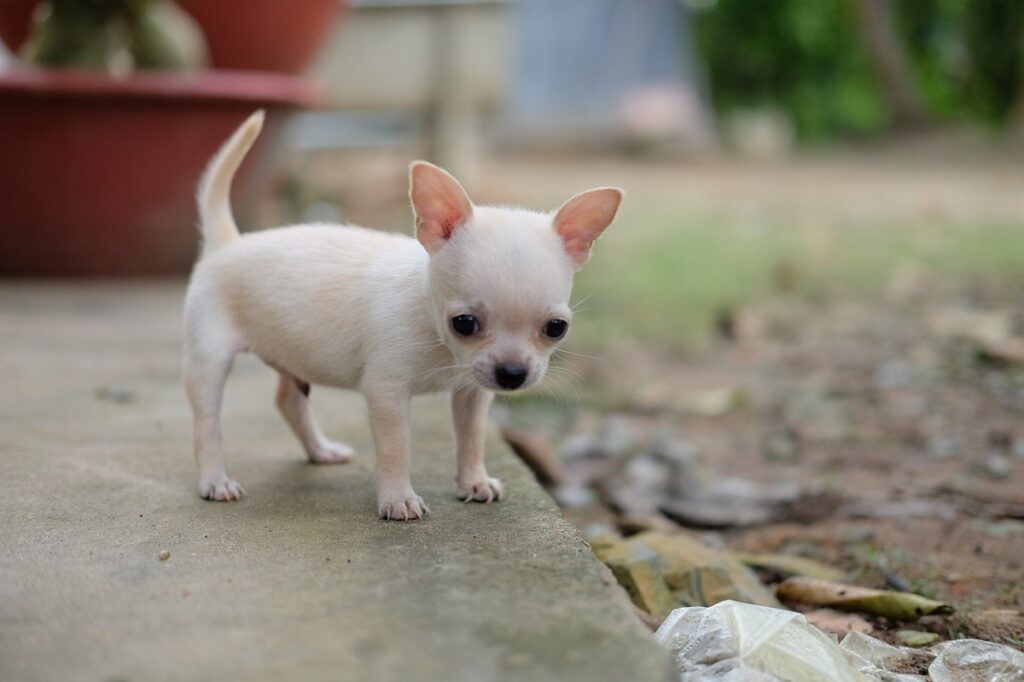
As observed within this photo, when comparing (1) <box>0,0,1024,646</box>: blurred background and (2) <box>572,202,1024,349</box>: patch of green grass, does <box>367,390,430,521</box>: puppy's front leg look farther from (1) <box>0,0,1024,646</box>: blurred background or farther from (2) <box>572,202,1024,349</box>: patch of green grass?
(2) <box>572,202,1024,349</box>: patch of green grass

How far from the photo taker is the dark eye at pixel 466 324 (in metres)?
2.05

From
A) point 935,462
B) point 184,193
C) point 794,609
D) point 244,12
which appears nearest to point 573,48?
point 244,12

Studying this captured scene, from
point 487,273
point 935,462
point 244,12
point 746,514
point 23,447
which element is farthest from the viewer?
point 244,12

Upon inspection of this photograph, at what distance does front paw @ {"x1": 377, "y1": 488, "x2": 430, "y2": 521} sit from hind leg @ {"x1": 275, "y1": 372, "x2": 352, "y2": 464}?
0.49 meters

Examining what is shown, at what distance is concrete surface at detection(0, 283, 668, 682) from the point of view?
59.1 inches

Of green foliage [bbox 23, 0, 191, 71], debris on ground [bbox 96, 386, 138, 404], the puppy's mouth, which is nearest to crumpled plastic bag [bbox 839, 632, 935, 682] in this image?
the puppy's mouth

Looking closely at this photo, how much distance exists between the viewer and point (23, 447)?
8.58 ft

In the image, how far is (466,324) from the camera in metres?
2.05

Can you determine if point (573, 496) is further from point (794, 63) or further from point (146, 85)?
point (794, 63)

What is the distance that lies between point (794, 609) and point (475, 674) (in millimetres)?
1179

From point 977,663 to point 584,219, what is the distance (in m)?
1.04

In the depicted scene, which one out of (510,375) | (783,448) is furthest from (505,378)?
(783,448)

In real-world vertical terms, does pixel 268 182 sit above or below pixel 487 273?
below

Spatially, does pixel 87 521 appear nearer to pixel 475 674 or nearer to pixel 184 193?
pixel 475 674
